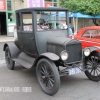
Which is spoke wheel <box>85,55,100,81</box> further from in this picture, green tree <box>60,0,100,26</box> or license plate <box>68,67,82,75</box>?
green tree <box>60,0,100,26</box>

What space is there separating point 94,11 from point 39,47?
11.9 meters

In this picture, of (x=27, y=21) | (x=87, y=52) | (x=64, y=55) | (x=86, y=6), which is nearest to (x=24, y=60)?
(x=27, y=21)

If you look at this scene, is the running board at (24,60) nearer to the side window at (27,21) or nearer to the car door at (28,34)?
the car door at (28,34)

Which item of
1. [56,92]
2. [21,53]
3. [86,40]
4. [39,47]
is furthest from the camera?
[86,40]

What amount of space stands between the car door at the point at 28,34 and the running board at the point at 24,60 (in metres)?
0.18

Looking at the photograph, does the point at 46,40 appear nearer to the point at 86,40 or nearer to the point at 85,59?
the point at 85,59

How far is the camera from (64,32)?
5445 millimetres

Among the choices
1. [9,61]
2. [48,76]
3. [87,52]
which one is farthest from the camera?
[9,61]

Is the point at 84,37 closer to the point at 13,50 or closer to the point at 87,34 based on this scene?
the point at 87,34

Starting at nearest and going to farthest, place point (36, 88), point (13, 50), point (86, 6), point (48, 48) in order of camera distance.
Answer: point (36, 88) → point (48, 48) → point (13, 50) → point (86, 6)

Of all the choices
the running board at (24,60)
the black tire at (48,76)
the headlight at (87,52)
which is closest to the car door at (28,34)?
the running board at (24,60)

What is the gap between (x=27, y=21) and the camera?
5375 millimetres

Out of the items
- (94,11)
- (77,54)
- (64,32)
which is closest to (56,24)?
(64,32)

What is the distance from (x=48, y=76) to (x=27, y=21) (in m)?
1.87
